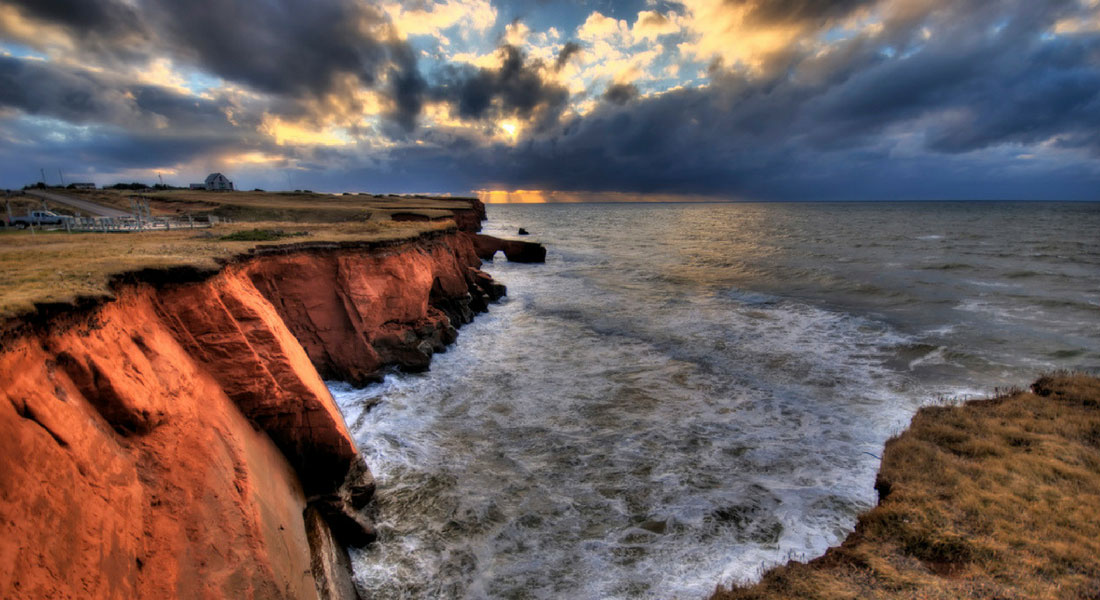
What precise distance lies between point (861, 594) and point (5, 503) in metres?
9.85

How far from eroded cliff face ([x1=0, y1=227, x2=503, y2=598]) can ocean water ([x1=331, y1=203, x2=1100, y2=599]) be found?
163cm

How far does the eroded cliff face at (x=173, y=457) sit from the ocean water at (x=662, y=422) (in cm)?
163

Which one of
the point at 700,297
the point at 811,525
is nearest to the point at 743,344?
the point at 700,297

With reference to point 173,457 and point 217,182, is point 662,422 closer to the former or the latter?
point 173,457

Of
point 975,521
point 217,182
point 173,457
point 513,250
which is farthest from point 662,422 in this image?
point 217,182

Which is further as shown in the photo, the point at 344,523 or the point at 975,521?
the point at 344,523

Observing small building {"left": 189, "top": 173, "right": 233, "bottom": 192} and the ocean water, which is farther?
small building {"left": 189, "top": 173, "right": 233, "bottom": 192}

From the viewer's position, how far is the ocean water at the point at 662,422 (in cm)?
770

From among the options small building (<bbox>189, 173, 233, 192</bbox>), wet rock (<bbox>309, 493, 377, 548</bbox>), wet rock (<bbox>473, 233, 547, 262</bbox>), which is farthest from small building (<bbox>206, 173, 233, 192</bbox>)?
wet rock (<bbox>309, 493, 377, 548</bbox>)

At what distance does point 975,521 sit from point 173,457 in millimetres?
12675

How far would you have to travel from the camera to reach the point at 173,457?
5.52 m

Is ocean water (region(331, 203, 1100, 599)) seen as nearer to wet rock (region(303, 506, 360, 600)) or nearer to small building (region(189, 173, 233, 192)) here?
wet rock (region(303, 506, 360, 600))

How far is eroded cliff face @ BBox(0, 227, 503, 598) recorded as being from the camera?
4.01 metres

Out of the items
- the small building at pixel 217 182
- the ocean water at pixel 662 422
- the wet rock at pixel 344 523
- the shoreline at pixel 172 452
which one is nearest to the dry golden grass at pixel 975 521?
the ocean water at pixel 662 422
